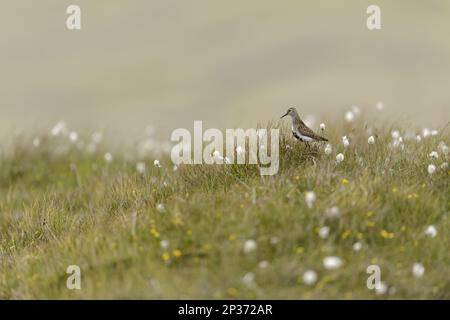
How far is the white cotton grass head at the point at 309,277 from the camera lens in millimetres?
7342

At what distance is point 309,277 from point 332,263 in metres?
0.28

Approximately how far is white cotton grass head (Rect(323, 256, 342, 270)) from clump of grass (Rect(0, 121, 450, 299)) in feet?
0.20

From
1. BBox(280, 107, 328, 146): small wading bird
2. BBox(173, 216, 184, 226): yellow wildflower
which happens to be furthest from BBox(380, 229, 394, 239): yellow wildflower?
BBox(280, 107, 328, 146): small wading bird

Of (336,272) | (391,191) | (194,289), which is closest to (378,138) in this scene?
(391,191)

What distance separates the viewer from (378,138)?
12258 mm

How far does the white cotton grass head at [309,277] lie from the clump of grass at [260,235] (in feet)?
0.17

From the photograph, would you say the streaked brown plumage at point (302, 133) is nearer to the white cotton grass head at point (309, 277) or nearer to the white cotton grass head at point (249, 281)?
the white cotton grass head at point (309, 277)

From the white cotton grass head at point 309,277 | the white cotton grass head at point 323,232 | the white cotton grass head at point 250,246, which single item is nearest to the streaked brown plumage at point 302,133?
the white cotton grass head at point 323,232

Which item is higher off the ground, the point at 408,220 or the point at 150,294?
the point at 408,220

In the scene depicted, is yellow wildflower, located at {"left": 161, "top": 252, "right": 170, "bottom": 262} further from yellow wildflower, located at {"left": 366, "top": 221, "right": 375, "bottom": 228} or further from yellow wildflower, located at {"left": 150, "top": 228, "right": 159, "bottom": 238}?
yellow wildflower, located at {"left": 366, "top": 221, "right": 375, "bottom": 228}

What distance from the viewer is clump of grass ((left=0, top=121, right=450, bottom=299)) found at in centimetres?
770
